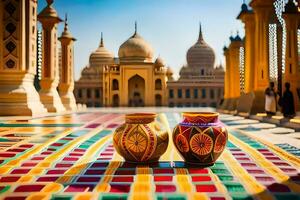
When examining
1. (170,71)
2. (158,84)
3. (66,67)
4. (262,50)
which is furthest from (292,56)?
(170,71)

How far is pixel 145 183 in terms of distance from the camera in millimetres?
2752

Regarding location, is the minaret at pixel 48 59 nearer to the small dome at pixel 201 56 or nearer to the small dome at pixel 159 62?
the small dome at pixel 159 62

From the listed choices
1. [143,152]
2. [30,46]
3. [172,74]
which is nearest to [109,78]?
[172,74]

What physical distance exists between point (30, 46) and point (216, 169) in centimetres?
917

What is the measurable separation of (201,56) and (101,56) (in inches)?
440

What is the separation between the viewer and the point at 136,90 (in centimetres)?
3622

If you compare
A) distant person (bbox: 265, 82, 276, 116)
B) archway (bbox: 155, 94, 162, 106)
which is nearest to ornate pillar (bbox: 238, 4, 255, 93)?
distant person (bbox: 265, 82, 276, 116)

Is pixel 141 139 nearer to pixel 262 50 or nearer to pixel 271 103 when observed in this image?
pixel 271 103

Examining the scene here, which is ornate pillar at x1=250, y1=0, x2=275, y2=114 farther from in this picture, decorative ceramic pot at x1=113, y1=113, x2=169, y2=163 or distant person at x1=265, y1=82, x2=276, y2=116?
decorative ceramic pot at x1=113, y1=113, x2=169, y2=163

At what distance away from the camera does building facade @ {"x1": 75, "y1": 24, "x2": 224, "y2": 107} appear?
112 ft

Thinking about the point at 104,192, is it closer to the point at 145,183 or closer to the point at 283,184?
the point at 145,183

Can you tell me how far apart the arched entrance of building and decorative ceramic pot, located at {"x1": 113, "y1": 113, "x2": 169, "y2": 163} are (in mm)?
32454

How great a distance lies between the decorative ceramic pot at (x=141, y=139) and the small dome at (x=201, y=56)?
38.4 meters

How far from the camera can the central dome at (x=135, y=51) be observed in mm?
34719
